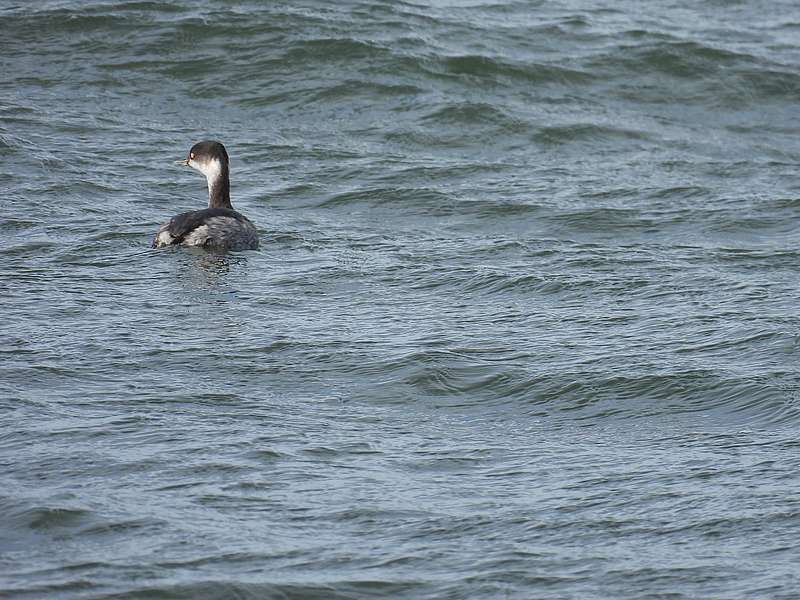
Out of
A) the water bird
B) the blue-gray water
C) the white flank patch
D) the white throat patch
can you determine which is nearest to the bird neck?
the white throat patch

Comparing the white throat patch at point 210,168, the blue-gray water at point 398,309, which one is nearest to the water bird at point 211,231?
the blue-gray water at point 398,309

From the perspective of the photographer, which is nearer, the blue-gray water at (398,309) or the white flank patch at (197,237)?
the blue-gray water at (398,309)

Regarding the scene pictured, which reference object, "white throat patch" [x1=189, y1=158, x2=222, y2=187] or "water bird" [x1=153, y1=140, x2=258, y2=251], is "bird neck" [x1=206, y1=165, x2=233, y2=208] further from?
"water bird" [x1=153, y1=140, x2=258, y2=251]

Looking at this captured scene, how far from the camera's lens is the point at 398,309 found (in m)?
10.2

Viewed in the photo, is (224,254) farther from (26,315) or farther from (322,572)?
(322,572)

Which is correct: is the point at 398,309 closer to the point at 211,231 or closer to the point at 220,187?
the point at 211,231

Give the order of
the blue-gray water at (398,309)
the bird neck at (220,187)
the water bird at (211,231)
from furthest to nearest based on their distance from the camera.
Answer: the bird neck at (220,187)
the water bird at (211,231)
the blue-gray water at (398,309)

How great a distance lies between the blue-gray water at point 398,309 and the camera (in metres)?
6.32

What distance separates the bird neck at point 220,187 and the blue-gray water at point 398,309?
376 mm

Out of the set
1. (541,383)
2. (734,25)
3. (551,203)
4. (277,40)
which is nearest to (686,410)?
(541,383)

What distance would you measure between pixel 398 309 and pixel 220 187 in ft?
10.4

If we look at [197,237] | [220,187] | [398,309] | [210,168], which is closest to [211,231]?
[197,237]

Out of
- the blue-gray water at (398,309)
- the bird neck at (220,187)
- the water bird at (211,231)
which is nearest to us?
the blue-gray water at (398,309)

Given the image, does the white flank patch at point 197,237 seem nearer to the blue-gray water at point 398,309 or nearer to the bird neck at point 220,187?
the blue-gray water at point 398,309
